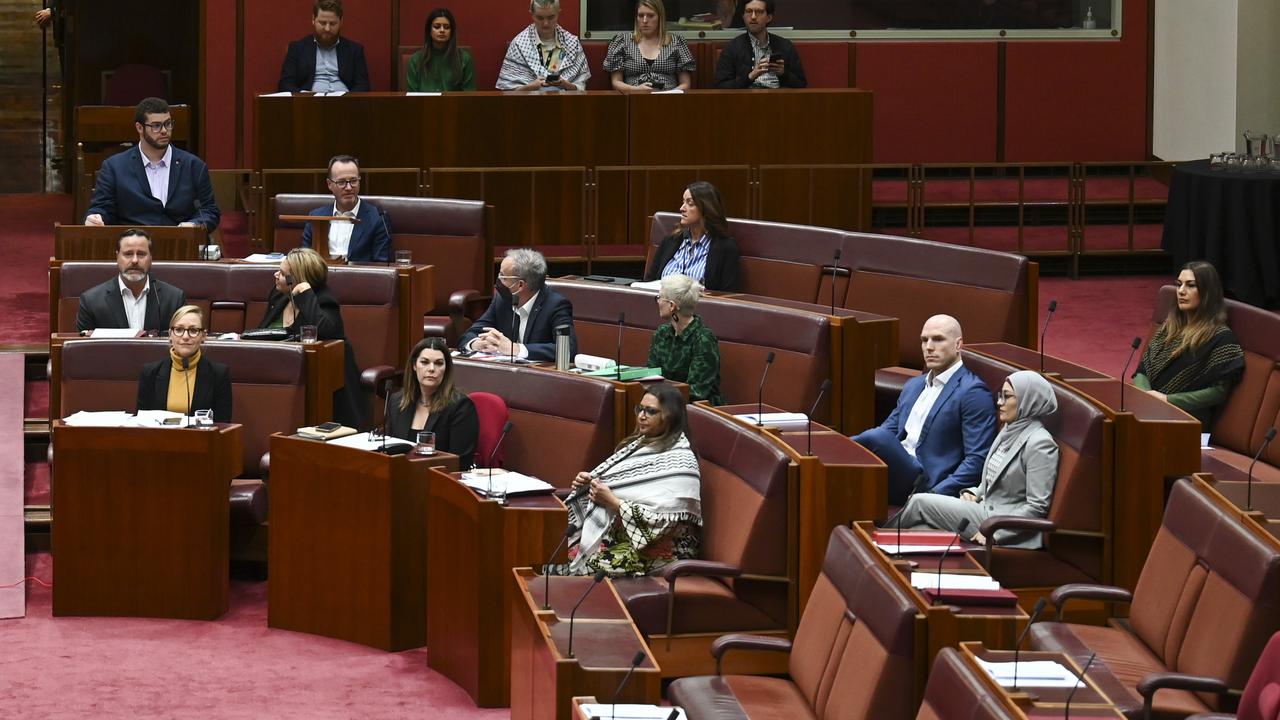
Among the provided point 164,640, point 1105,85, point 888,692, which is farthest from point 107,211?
point 1105,85

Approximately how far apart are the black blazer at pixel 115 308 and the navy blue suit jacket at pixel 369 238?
1.23 meters

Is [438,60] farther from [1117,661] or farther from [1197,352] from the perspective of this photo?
[1117,661]

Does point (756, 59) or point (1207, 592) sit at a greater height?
point (756, 59)

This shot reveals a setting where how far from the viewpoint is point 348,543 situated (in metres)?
6.52

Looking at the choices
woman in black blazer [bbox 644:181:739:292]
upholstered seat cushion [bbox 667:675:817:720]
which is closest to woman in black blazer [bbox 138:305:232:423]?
woman in black blazer [bbox 644:181:739:292]

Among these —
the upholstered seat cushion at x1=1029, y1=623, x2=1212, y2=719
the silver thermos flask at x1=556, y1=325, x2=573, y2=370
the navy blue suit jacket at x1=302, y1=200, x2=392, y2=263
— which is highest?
the navy blue suit jacket at x1=302, y1=200, x2=392, y2=263

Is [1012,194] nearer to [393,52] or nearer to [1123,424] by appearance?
[393,52]

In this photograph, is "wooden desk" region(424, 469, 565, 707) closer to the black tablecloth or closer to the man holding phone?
the black tablecloth

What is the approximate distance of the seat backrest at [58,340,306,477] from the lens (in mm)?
7359

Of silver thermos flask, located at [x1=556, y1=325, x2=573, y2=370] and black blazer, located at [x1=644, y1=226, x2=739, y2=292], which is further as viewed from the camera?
black blazer, located at [x1=644, y1=226, x2=739, y2=292]

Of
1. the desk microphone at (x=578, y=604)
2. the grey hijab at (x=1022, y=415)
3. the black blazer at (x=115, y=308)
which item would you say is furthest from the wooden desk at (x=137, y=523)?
the grey hijab at (x=1022, y=415)

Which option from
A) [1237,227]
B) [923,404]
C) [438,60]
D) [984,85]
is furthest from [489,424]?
[984,85]

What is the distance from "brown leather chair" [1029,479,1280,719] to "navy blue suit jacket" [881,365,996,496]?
3.62 feet

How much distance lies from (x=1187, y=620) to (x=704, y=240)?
3.97m
